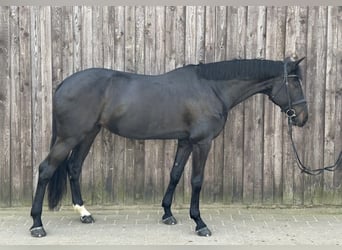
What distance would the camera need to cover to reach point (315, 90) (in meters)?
6.09

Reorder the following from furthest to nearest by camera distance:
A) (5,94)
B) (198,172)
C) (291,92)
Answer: (5,94), (291,92), (198,172)

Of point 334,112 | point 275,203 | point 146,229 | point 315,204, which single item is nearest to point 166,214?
point 146,229

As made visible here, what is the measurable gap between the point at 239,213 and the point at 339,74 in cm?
205

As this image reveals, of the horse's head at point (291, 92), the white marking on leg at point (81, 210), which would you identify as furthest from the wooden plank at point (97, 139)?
the horse's head at point (291, 92)

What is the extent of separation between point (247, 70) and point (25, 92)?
103 inches

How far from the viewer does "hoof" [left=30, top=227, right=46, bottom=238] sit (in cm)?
510

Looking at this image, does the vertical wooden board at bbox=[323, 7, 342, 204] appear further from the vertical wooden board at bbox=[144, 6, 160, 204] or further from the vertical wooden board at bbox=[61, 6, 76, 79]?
the vertical wooden board at bbox=[61, 6, 76, 79]

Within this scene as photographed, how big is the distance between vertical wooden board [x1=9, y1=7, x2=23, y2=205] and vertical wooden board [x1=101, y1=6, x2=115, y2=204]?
3.33 feet

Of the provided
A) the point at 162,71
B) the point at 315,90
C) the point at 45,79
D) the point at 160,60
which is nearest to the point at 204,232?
the point at 162,71

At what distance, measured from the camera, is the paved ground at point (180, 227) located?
502cm

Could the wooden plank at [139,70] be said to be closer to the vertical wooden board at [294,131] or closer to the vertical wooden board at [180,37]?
the vertical wooden board at [180,37]

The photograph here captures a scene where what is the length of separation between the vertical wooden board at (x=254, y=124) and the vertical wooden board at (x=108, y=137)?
1619mm

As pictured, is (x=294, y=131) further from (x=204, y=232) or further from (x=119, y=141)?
(x=119, y=141)

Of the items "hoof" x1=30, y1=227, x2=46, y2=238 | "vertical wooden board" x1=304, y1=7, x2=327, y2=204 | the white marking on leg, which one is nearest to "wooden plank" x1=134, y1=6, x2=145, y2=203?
the white marking on leg
